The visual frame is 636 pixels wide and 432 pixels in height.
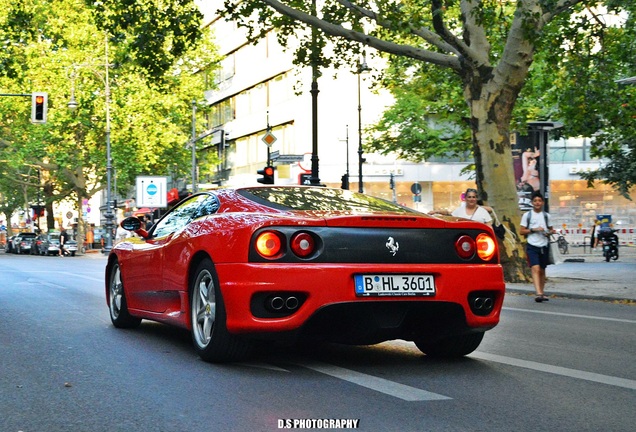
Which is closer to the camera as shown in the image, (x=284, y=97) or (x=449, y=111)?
(x=449, y=111)

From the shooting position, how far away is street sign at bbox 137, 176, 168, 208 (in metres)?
47.4

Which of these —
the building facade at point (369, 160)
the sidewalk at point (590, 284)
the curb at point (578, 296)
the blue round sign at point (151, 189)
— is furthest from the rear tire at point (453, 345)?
the building facade at point (369, 160)

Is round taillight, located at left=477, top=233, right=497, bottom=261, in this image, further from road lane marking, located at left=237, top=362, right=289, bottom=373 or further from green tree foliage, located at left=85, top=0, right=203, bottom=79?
green tree foliage, located at left=85, top=0, right=203, bottom=79

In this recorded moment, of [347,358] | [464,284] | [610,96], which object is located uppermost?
[610,96]

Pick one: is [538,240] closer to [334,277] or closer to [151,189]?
[334,277]

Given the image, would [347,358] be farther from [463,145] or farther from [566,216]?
[566,216]

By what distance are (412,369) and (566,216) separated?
170ft

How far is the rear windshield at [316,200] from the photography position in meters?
7.18

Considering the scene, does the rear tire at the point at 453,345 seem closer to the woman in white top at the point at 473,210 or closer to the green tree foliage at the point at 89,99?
the woman in white top at the point at 473,210

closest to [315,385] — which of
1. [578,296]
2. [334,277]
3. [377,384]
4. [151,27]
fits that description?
[377,384]

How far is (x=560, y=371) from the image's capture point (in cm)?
671

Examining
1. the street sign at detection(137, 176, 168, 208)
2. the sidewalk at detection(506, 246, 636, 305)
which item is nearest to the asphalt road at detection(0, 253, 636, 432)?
the sidewalk at detection(506, 246, 636, 305)

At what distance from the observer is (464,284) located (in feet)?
22.2

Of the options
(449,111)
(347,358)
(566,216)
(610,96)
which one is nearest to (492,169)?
(610,96)
